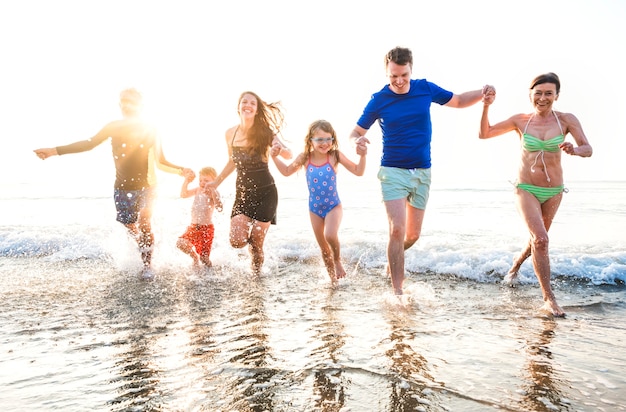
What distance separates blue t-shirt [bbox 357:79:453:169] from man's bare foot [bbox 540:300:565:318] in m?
1.85

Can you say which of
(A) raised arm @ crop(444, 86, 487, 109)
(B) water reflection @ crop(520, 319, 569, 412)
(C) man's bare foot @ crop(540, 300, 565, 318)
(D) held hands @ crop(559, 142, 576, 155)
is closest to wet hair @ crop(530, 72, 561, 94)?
(A) raised arm @ crop(444, 86, 487, 109)

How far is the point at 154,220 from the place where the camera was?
21.7 feet

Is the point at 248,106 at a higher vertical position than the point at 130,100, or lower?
lower

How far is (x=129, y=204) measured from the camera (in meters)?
6.29

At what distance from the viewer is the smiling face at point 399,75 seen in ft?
15.3

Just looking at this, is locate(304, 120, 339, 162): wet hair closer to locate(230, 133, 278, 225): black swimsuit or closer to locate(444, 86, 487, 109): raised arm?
locate(230, 133, 278, 225): black swimsuit

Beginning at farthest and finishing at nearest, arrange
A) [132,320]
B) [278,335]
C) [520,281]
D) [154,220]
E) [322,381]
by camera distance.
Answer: [154,220]
[520,281]
[132,320]
[278,335]
[322,381]

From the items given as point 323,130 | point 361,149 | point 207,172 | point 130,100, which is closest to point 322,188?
point 323,130

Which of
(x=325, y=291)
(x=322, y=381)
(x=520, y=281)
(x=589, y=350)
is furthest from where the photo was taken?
(x=520, y=281)

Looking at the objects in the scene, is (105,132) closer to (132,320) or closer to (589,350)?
(132,320)

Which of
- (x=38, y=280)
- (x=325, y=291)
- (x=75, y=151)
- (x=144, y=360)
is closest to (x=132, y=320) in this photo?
(x=144, y=360)

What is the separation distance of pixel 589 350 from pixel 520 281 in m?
2.86

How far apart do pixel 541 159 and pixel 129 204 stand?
5.15 m

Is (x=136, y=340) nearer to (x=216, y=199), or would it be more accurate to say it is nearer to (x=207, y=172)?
(x=216, y=199)
